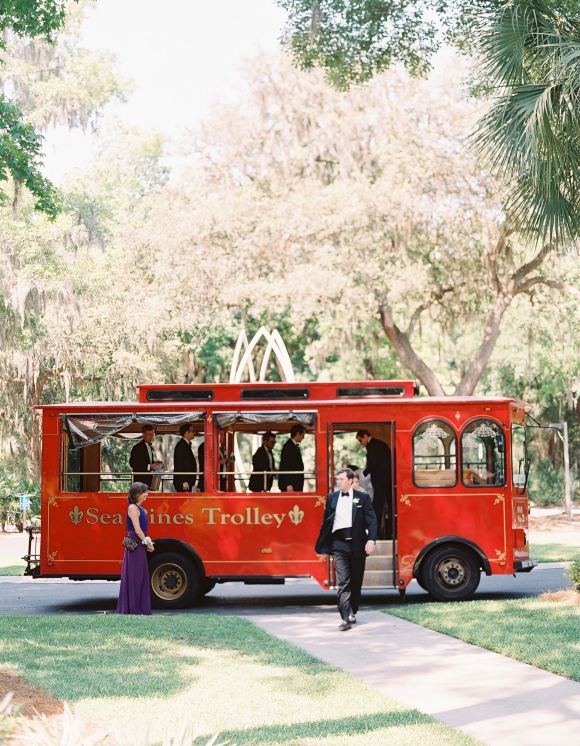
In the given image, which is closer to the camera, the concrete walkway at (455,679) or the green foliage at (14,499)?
the concrete walkway at (455,679)

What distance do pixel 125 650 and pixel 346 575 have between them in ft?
10.2

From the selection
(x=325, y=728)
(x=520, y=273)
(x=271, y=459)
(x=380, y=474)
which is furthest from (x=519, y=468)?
(x=520, y=273)

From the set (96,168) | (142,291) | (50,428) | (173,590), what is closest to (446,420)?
(173,590)

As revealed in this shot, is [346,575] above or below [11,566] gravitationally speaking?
above

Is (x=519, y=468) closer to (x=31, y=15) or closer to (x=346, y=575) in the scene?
(x=346, y=575)

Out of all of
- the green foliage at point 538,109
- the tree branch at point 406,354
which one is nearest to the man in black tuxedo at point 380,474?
the green foliage at point 538,109

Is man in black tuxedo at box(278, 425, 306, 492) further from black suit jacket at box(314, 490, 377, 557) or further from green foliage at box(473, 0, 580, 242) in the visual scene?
green foliage at box(473, 0, 580, 242)

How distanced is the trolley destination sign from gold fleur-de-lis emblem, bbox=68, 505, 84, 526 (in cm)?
5

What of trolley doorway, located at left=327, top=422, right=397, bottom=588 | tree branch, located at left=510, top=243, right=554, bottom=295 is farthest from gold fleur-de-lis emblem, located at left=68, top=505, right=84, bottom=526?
tree branch, located at left=510, top=243, right=554, bottom=295

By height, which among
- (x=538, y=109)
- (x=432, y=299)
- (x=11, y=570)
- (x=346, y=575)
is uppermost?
(x=432, y=299)

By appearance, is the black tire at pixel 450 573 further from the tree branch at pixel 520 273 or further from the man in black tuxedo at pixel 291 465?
the tree branch at pixel 520 273

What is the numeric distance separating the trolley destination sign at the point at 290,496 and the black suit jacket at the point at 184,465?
66 mm

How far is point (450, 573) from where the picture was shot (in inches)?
584

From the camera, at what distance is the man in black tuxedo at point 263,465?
1503 centimetres
